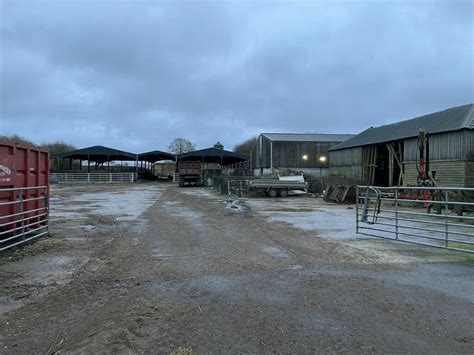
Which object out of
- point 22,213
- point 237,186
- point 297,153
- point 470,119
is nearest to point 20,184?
point 22,213

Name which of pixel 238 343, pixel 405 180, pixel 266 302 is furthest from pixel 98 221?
pixel 405 180

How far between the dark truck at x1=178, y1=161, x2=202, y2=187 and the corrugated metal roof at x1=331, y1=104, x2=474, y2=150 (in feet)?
51.4

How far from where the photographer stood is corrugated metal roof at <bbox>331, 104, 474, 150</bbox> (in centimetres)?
2594

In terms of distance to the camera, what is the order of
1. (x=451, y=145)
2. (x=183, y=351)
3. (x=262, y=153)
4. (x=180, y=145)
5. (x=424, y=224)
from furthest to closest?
(x=180, y=145) < (x=262, y=153) < (x=451, y=145) < (x=424, y=224) < (x=183, y=351)

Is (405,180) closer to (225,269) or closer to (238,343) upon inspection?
(225,269)

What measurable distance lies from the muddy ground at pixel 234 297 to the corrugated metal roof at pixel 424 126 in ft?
67.0

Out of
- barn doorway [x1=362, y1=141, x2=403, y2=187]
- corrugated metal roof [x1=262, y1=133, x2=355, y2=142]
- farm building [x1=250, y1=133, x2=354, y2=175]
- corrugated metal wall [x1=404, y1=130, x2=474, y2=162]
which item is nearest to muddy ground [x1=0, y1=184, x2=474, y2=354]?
corrugated metal wall [x1=404, y1=130, x2=474, y2=162]

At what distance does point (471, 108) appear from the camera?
26844 millimetres

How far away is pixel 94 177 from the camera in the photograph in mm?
56969

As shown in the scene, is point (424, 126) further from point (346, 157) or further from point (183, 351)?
point (183, 351)

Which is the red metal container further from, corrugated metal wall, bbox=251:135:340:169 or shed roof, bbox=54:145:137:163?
shed roof, bbox=54:145:137:163

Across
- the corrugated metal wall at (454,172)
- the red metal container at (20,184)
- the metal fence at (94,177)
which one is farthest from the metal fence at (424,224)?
the metal fence at (94,177)

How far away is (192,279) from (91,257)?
108 inches

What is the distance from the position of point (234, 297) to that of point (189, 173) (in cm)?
3931
